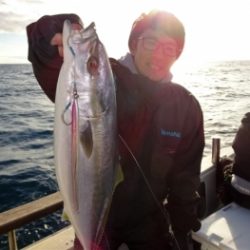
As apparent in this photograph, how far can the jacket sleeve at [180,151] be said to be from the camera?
257 centimetres

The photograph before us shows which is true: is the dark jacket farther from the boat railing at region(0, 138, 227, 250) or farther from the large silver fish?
the boat railing at region(0, 138, 227, 250)

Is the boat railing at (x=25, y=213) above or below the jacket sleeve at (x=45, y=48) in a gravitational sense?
below

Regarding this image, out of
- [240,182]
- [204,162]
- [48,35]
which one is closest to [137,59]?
[48,35]

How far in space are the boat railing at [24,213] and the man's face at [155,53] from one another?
1464 mm

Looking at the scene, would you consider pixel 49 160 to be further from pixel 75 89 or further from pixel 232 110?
pixel 232 110

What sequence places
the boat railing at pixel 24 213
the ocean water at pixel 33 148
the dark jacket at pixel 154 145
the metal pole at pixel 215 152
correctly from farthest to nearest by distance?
the ocean water at pixel 33 148 < the metal pole at pixel 215 152 < the boat railing at pixel 24 213 < the dark jacket at pixel 154 145

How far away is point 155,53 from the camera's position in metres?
2.57

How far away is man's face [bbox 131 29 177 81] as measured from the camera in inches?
102

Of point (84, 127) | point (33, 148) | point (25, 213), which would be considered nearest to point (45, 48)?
point (84, 127)

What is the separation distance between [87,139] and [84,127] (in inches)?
2.3

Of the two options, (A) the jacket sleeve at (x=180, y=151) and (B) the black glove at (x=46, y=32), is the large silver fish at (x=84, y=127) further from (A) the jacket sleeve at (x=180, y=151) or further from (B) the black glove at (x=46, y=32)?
(A) the jacket sleeve at (x=180, y=151)

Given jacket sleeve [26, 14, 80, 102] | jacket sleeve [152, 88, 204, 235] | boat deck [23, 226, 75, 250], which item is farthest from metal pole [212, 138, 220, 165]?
jacket sleeve [26, 14, 80, 102]

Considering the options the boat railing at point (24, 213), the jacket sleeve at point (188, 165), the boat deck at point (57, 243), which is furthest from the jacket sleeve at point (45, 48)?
the boat deck at point (57, 243)

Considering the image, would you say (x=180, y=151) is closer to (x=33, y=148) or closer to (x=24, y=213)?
(x=24, y=213)
